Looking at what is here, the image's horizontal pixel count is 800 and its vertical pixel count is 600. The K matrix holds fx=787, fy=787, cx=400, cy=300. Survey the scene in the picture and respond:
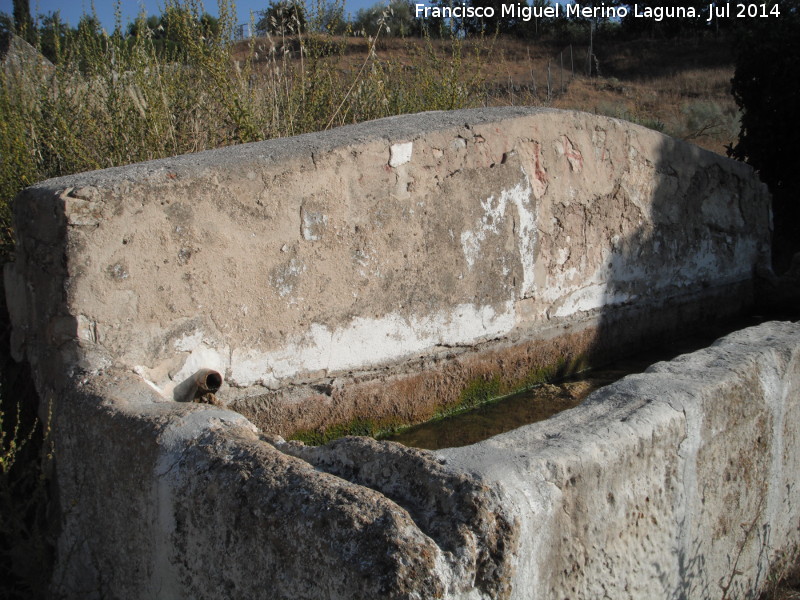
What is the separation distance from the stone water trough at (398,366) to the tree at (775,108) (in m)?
2.05

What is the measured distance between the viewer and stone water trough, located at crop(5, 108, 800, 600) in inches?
63.0

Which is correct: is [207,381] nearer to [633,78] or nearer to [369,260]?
[369,260]

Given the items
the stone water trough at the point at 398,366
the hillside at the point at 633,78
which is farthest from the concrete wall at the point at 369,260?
the hillside at the point at 633,78

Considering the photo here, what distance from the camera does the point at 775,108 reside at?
649 centimetres

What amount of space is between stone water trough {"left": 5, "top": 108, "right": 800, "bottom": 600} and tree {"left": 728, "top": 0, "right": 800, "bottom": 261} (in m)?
2.05

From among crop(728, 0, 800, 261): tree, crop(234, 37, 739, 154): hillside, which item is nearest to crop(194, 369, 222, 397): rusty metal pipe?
crop(234, 37, 739, 154): hillside

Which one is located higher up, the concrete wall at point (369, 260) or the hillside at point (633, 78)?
the hillside at point (633, 78)

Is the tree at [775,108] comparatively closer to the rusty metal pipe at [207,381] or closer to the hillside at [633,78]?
the hillside at [633,78]

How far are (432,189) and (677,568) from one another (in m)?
1.89

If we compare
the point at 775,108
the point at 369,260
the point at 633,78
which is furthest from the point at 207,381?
the point at 633,78

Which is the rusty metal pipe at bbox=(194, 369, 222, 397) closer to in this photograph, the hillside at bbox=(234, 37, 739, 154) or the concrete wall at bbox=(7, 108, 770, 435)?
the concrete wall at bbox=(7, 108, 770, 435)

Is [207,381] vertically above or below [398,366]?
above

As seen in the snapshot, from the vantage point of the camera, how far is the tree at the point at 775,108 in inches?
248

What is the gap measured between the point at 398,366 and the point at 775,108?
4786 mm
